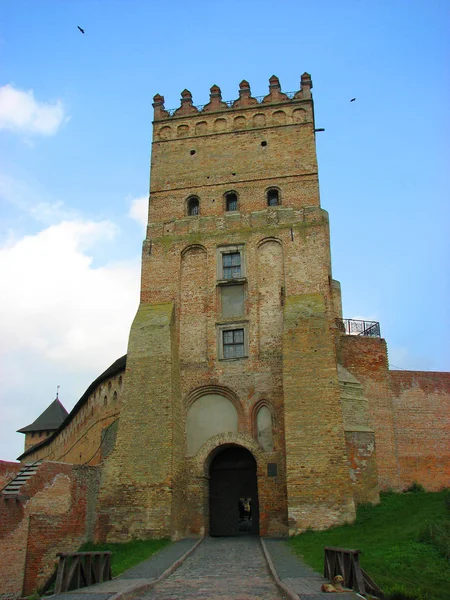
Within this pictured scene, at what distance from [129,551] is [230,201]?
14.0 metres

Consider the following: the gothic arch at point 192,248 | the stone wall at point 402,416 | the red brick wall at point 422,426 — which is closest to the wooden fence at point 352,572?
the stone wall at point 402,416

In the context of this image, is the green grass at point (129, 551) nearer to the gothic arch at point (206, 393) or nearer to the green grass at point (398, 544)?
the green grass at point (398, 544)

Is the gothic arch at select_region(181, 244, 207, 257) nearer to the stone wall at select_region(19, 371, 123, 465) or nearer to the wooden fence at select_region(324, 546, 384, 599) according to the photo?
the stone wall at select_region(19, 371, 123, 465)

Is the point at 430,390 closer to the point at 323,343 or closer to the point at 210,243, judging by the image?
the point at 323,343

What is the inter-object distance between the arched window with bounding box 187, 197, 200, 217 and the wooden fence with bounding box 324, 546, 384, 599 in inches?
656

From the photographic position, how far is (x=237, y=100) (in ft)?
87.6

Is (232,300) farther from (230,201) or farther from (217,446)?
(217,446)

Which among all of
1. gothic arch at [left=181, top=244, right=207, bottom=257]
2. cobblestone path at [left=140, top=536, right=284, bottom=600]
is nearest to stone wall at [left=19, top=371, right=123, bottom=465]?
gothic arch at [left=181, top=244, right=207, bottom=257]

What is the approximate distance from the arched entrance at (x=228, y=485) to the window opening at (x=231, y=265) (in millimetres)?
6430

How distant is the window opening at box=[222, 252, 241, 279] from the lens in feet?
75.9

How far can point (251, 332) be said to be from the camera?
2191 cm

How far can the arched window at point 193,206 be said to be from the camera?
82.2 feet

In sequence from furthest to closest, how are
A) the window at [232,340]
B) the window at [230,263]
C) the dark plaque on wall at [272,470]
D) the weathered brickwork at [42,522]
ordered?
the window at [230,263]
the window at [232,340]
the dark plaque on wall at [272,470]
the weathered brickwork at [42,522]

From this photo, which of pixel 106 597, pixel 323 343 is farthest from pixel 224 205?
pixel 106 597
